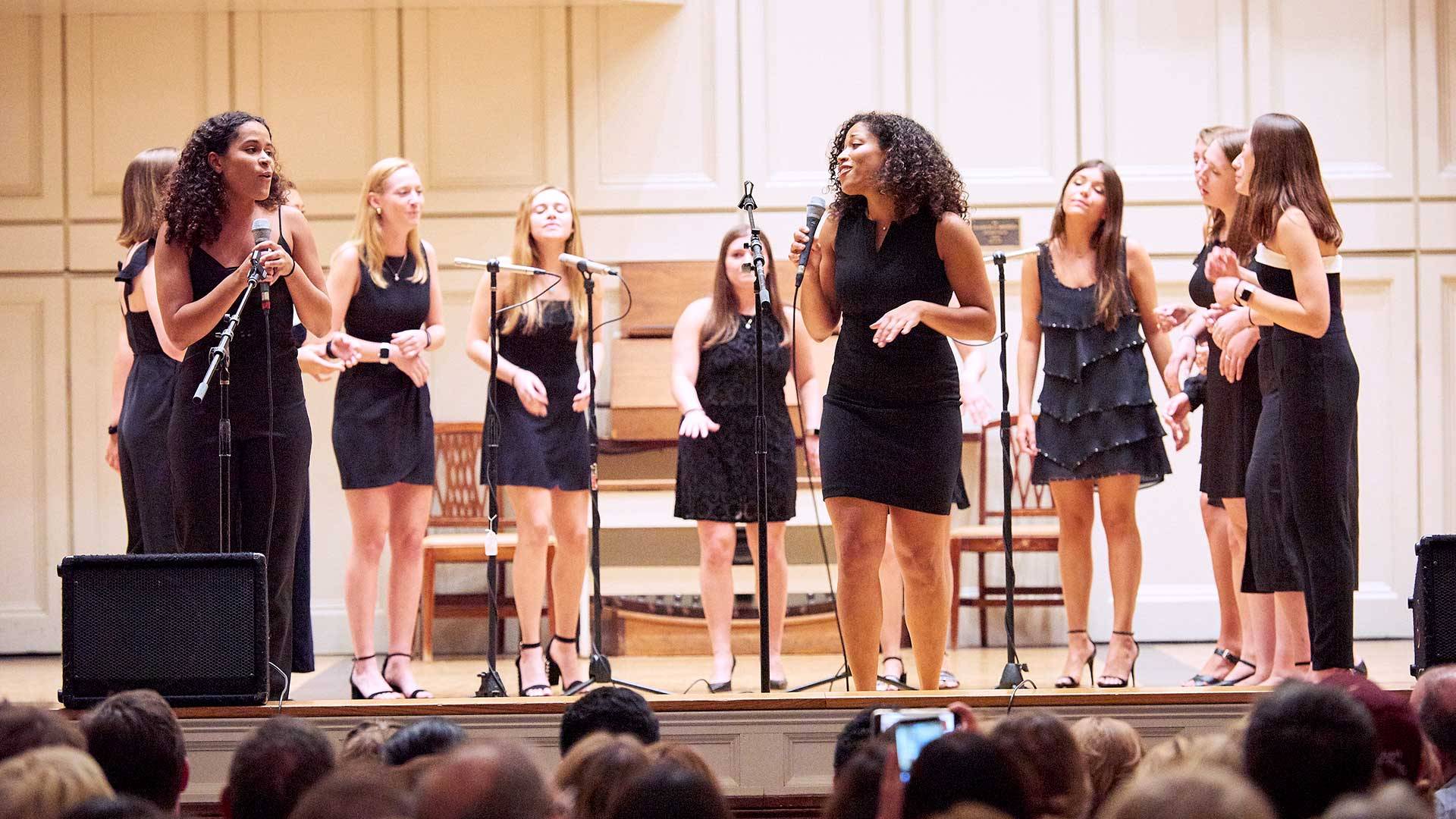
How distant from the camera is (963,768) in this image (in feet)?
6.24

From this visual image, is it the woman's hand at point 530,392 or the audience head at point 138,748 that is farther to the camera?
the woman's hand at point 530,392

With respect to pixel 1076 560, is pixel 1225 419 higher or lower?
higher

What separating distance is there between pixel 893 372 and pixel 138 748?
6.72 ft

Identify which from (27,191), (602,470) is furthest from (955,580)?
(27,191)

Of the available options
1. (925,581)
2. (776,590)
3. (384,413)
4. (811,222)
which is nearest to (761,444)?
(925,581)

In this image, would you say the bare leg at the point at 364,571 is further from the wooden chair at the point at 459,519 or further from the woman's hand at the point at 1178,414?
the woman's hand at the point at 1178,414

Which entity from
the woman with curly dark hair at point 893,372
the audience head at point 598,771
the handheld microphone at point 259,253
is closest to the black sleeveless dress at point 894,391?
the woman with curly dark hair at point 893,372

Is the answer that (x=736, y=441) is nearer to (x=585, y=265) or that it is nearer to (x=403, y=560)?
(x=585, y=265)

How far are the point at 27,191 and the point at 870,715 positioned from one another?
5.40 metres

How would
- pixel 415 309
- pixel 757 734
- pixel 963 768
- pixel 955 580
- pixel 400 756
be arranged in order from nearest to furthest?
1. pixel 963 768
2. pixel 400 756
3. pixel 757 734
4. pixel 415 309
5. pixel 955 580

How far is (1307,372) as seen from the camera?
3.69 meters

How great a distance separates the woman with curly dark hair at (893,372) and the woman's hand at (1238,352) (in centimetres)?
80

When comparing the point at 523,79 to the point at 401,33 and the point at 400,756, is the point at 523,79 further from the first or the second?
the point at 400,756

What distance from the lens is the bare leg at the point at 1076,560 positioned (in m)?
4.66
